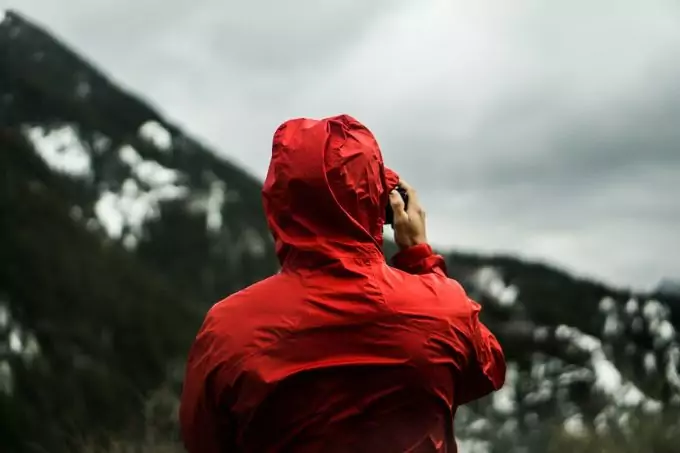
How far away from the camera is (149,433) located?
16.6 ft

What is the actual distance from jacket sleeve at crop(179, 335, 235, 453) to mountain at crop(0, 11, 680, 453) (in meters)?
1.19

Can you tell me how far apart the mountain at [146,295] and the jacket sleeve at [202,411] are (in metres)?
1.19

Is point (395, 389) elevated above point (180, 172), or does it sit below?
above

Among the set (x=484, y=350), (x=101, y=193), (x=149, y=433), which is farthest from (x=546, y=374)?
(x=101, y=193)

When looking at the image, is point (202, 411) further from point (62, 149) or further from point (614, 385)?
point (62, 149)

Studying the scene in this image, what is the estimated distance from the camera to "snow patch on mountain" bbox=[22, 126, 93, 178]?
2478cm

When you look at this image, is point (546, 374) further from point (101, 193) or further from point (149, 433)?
point (101, 193)

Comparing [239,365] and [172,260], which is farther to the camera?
[172,260]

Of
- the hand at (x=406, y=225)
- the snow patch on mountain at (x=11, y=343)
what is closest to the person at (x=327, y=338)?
the hand at (x=406, y=225)

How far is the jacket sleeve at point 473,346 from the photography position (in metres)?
1.84

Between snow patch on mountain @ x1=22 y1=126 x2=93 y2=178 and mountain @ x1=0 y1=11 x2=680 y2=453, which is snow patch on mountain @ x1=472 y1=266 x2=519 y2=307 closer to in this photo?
mountain @ x1=0 y1=11 x2=680 y2=453

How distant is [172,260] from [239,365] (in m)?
22.7

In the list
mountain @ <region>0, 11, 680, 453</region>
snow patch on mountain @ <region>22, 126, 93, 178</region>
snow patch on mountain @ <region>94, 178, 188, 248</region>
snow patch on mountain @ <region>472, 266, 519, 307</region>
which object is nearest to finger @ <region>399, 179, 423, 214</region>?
mountain @ <region>0, 11, 680, 453</region>

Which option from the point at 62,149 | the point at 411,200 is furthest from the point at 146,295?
the point at 411,200
